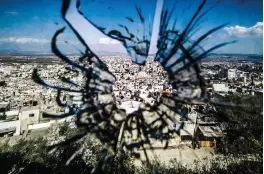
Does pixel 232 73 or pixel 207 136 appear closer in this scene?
pixel 232 73

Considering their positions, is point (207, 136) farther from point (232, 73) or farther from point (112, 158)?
point (112, 158)

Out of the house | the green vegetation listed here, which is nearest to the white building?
the green vegetation

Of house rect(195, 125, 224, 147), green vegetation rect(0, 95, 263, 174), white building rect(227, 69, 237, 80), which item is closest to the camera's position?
green vegetation rect(0, 95, 263, 174)

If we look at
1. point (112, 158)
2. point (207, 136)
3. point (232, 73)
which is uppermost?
point (232, 73)

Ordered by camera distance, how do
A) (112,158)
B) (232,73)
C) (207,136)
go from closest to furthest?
(112,158) < (232,73) < (207,136)

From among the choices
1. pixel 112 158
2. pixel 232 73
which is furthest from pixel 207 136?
pixel 112 158

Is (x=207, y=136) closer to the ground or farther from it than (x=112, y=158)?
closer to the ground

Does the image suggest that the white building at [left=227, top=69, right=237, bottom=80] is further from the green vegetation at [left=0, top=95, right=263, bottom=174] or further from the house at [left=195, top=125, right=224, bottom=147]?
the house at [left=195, top=125, right=224, bottom=147]

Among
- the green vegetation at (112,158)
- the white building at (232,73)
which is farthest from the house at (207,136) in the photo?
the white building at (232,73)

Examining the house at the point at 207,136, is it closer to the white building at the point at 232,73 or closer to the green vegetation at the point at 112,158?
the green vegetation at the point at 112,158

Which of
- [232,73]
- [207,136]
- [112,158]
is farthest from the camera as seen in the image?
[207,136]

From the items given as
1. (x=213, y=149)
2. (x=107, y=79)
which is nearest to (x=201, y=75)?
(x=107, y=79)

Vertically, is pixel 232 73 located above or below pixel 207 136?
above
